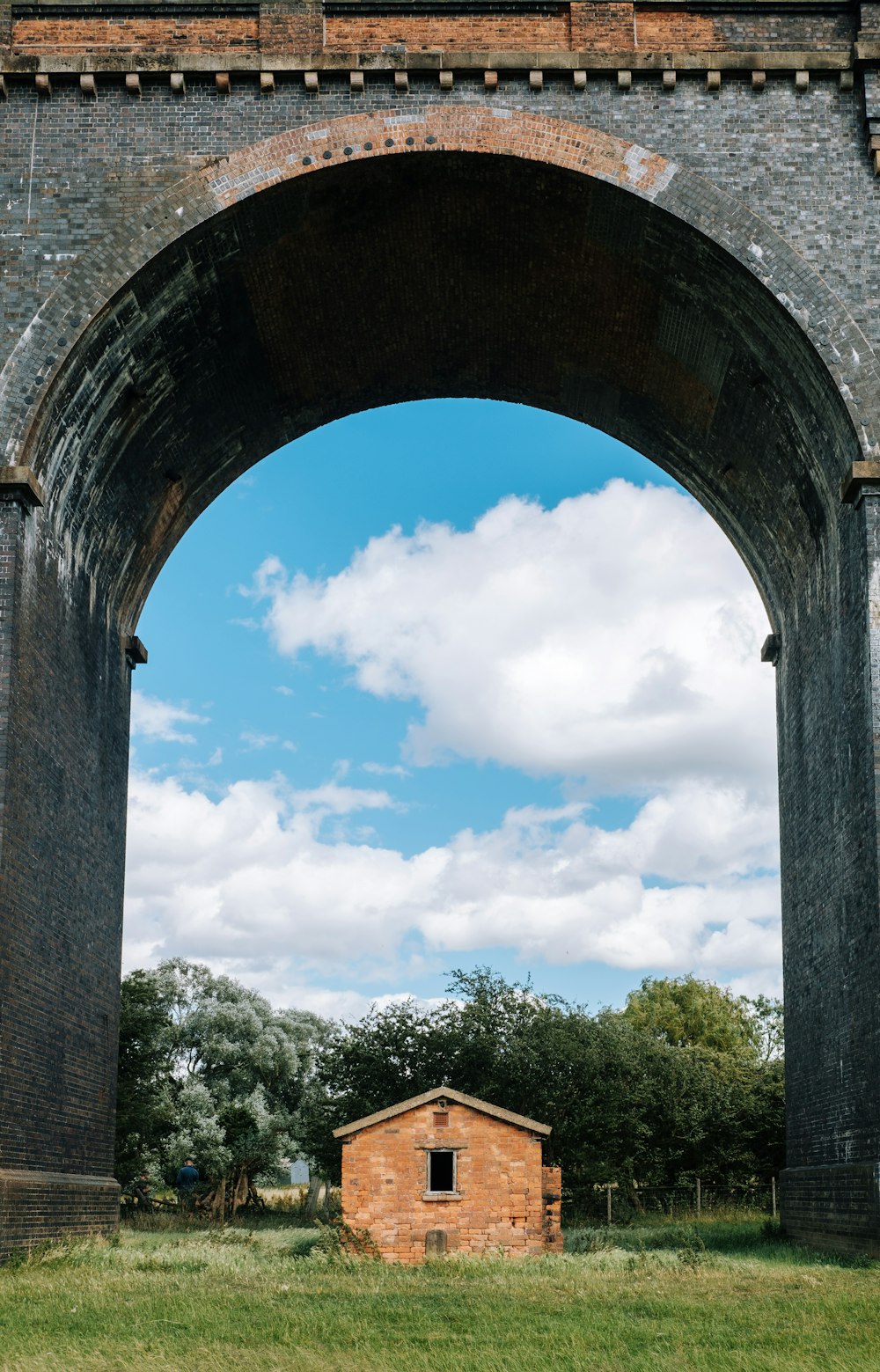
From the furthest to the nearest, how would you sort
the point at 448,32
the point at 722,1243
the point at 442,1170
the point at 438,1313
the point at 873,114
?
the point at 722,1243, the point at 442,1170, the point at 448,32, the point at 873,114, the point at 438,1313

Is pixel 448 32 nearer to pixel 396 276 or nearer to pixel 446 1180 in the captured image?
pixel 396 276

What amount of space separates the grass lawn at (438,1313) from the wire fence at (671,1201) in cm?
1260

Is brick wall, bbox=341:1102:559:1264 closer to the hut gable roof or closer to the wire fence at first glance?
the hut gable roof

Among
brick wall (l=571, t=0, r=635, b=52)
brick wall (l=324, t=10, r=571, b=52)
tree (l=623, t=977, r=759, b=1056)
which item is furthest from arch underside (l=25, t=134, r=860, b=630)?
tree (l=623, t=977, r=759, b=1056)

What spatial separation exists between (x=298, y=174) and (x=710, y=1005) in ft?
179

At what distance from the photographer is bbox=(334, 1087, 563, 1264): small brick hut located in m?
20.0

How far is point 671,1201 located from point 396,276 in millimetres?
21702

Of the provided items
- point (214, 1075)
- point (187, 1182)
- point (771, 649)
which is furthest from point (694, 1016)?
point (771, 649)

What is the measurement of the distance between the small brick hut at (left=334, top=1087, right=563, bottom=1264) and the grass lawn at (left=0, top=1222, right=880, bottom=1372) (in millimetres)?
1344

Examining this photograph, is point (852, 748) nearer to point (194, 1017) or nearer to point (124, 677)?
point (124, 677)

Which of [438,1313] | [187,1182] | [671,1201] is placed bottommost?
[671,1201]

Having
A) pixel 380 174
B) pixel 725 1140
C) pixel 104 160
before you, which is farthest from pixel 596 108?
pixel 725 1140

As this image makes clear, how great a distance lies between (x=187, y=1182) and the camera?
33.0m

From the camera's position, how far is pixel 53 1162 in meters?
17.6
